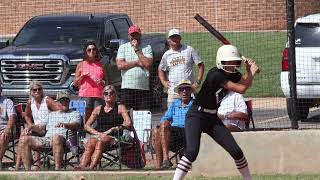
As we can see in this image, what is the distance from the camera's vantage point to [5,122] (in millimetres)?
12742

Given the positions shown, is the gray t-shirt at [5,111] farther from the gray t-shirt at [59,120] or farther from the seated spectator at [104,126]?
the seated spectator at [104,126]

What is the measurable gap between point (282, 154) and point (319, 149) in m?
0.46

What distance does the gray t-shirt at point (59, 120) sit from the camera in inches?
487

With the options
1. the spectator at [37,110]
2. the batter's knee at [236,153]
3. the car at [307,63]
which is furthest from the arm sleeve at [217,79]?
the car at [307,63]

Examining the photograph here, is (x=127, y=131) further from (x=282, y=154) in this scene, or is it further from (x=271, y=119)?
(x=271, y=119)

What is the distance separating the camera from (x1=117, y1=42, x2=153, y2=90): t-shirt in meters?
13.2

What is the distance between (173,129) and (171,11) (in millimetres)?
5992

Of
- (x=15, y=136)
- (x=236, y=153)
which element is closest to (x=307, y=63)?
(x=15, y=136)

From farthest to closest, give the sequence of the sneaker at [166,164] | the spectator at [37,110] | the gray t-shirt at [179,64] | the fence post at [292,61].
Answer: the gray t-shirt at [179,64]
the spectator at [37,110]
the fence post at [292,61]
the sneaker at [166,164]

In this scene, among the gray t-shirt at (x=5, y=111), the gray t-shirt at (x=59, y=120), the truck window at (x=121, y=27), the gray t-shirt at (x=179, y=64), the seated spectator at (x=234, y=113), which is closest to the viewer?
the seated spectator at (x=234, y=113)

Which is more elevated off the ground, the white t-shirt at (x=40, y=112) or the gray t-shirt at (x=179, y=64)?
the gray t-shirt at (x=179, y=64)

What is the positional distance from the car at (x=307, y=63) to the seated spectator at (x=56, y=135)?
3345mm

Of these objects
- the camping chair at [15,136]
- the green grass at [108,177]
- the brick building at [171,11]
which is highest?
the brick building at [171,11]

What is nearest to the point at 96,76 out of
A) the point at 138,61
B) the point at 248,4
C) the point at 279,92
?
the point at 138,61
